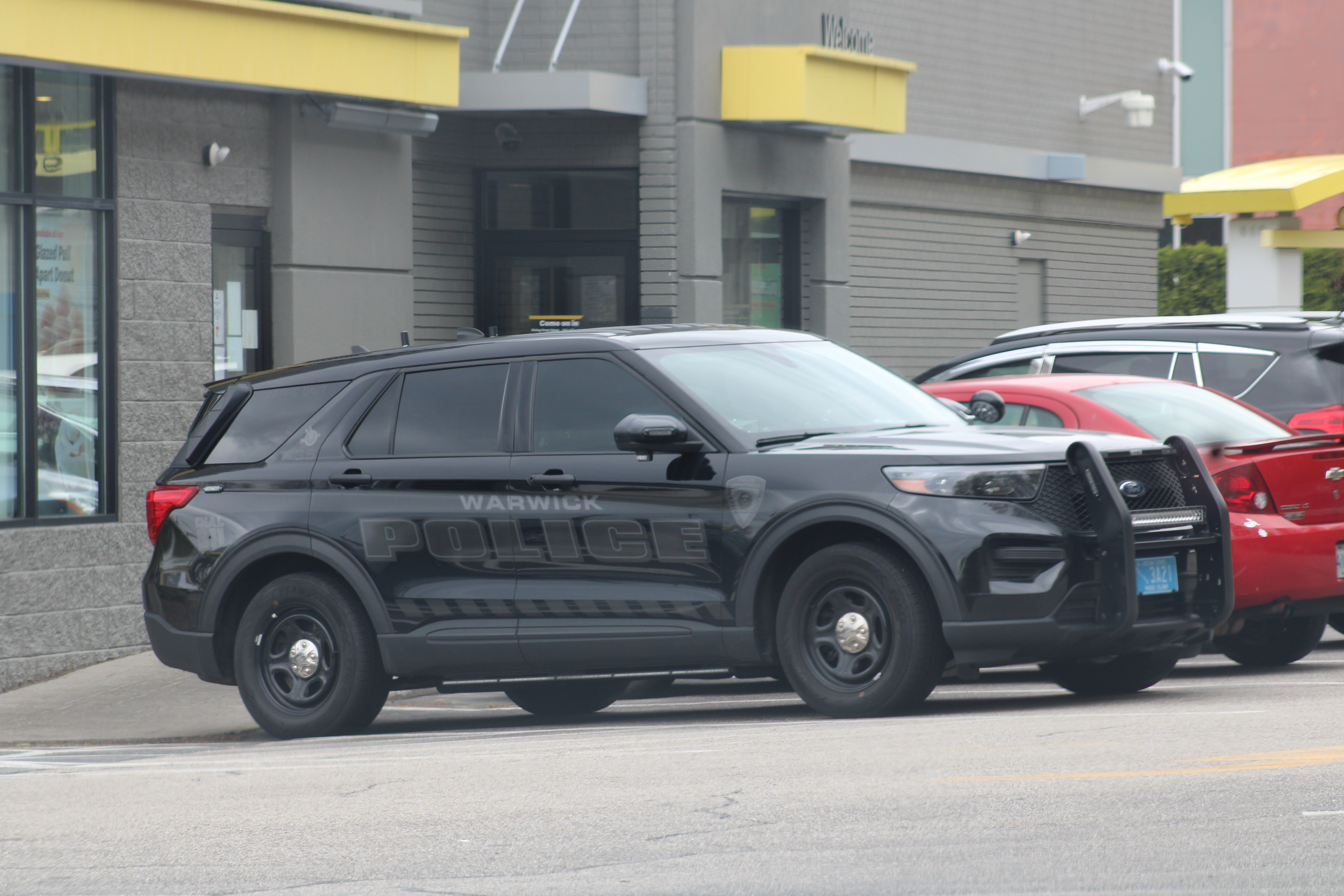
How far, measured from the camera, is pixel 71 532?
12922 mm

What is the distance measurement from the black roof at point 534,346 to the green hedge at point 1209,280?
2500 cm

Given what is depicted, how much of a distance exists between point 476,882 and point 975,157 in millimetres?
17559

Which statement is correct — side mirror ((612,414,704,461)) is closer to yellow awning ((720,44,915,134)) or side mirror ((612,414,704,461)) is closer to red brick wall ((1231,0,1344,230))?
yellow awning ((720,44,915,134))

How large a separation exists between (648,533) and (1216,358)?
4.87m

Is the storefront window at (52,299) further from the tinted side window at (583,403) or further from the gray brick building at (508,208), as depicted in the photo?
the tinted side window at (583,403)

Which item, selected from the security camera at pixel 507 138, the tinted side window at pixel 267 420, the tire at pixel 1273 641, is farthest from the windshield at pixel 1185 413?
the security camera at pixel 507 138

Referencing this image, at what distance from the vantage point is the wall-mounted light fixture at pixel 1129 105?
23.9 metres

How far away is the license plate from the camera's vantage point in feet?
25.9

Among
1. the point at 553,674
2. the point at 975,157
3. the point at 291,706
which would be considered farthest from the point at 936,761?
the point at 975,157

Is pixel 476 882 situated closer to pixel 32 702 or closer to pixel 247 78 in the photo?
pixel 32 702

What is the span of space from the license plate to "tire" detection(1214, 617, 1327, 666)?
2144 millimetres

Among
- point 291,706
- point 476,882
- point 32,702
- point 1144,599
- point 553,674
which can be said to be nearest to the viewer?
point 476,882

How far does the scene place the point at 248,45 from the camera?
13.2 metres

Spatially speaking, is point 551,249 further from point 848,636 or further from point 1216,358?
point 848,636
